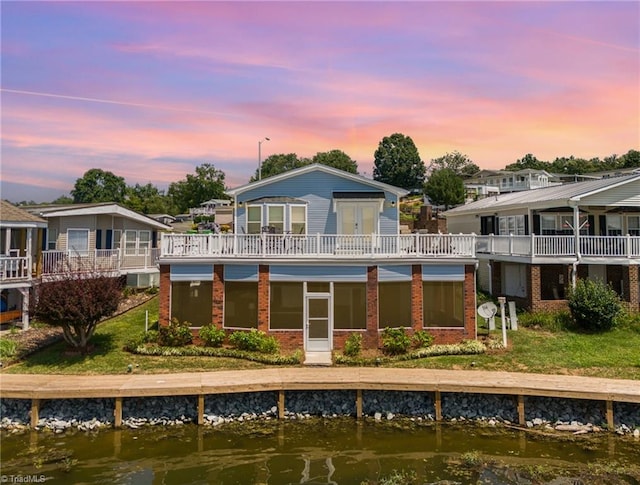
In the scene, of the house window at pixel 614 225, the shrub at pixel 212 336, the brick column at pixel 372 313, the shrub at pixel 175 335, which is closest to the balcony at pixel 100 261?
the shrub at pixel 175 335

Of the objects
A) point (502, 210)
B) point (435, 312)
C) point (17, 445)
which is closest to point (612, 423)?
point (435, 312)

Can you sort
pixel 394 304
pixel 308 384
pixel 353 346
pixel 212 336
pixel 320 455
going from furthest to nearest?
A: pixel 394 304, pixel 212 336, pixel 353 346, pixel 308 384, pixel 320 455

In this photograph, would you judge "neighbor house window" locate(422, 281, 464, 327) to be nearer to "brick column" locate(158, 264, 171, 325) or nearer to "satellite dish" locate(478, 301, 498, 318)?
"satellite dish" locate(478, 301, 498, 318)

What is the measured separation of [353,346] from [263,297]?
3723 mm

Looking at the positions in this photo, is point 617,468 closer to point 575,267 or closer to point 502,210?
point 575,267

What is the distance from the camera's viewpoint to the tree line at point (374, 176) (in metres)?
58.2

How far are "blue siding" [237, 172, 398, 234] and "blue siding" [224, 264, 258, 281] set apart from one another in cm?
333

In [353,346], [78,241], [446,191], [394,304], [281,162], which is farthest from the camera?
[281,162]

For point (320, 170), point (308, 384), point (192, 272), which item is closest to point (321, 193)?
point (320, 170)

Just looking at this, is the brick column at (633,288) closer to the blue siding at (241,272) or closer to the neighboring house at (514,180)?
the blue siding at (241,272)

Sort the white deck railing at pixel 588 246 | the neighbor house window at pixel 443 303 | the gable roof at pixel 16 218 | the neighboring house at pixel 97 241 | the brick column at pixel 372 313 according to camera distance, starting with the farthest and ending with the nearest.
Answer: the neighboring house at pixel 97 241
the white deck railing at pixel 588 246
the gable roof at pixel 16 218
the neighbor house window at pixel 443 303
the brick column at pixel 372 313

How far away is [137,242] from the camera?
24156 mm

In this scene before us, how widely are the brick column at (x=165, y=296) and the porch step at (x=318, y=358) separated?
5.37 m

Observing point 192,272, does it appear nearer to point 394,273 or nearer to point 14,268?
point 14,268
